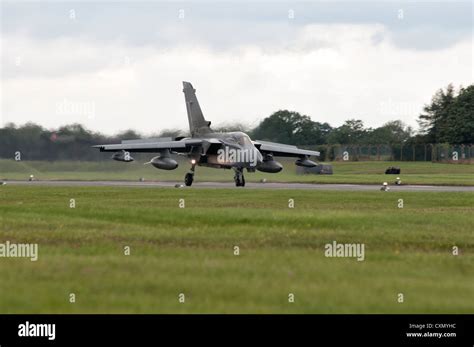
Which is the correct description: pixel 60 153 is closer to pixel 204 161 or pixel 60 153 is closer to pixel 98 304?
pixel 204 161

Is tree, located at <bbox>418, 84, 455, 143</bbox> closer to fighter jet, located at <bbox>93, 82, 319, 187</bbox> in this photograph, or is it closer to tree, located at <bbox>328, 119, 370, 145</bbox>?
tree, located at <bbox>328, 119, 370, 145</bbox>

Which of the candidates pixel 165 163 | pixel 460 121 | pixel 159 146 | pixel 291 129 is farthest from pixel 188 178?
pixel 460 121

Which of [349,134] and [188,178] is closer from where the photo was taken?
[188,178]

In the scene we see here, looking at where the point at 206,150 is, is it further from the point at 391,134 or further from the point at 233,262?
the point at 391,134

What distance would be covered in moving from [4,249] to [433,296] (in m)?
9.87

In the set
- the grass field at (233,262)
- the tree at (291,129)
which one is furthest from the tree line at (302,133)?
the grass field at (233,262)

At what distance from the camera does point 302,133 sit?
104375 mm

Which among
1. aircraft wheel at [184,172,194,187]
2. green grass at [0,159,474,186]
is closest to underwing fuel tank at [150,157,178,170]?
aircraft wheel at [184,172,194,187]

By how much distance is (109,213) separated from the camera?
1116 inches

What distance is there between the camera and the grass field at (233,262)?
13.2m

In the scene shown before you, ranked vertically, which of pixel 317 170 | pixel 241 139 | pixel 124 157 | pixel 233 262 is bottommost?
pixel 233 262

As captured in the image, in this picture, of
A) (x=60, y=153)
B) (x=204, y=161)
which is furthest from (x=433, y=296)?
(x=60, y=153)

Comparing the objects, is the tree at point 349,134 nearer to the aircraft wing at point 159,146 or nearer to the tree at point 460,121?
the tree at point 460,121

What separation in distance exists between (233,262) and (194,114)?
42693 millimetres
